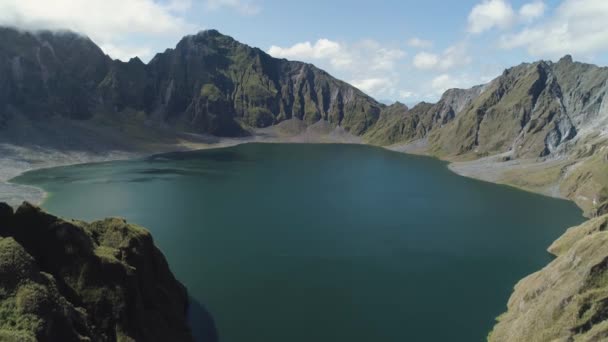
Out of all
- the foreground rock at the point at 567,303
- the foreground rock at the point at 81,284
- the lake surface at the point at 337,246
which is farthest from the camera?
the lake surface at the point at 337,246

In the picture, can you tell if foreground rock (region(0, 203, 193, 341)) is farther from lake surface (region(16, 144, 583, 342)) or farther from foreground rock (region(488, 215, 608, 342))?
foreground rock (region(488, 215, 608, 342))

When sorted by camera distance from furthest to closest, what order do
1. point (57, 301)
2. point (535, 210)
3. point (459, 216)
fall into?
point (535, 210), point (459, 216), point (57, 301)

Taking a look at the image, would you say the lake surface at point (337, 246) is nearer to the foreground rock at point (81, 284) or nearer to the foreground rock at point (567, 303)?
the foreground rock at point (567, 303)

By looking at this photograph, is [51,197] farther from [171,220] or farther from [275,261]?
[275,261]

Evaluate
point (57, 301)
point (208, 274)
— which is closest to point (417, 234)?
point (208, 274)

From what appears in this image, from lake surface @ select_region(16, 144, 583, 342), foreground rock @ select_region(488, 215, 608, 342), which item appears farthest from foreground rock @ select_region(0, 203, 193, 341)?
foreground rock @ select_region(488, 215, 608, 342)

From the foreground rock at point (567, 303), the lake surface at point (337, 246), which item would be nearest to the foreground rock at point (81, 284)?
the lake surface at point (337, 246)
